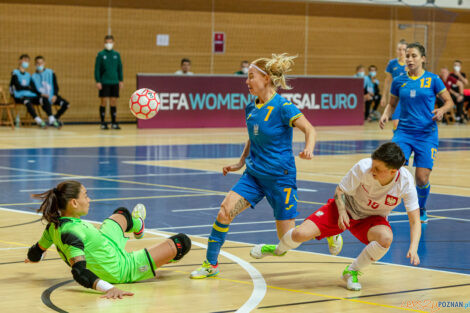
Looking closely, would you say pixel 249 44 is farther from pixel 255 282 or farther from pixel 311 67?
pixel 255 282

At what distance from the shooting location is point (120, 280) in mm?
7117

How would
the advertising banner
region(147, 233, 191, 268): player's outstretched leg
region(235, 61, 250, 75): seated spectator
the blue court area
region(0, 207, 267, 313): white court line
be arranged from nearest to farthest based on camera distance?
region(0, 207, 267, 313): white court line < region(147, 233, 191, 268): player's outstretched leg < the blue court area < the advertising banner < region(235, 61, 250, 75): seated spectator

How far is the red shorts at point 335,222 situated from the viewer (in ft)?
24.0

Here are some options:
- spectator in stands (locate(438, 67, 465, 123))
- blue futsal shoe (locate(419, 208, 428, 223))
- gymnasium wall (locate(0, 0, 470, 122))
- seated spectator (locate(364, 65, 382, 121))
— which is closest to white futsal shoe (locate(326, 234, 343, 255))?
blue futsal shoe (locate(419, 208, 428, 223))

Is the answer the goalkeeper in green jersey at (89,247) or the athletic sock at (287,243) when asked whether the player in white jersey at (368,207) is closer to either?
the athletic sock at (287,243)

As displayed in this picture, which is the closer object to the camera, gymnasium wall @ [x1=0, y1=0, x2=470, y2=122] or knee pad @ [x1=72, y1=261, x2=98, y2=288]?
knee pad @ [x1=72, y1=261, x2=98, y2=288]

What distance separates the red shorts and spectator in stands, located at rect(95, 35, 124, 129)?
1906 cm

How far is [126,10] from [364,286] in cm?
2361

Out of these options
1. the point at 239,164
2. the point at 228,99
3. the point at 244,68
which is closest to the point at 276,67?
the point at 239,164

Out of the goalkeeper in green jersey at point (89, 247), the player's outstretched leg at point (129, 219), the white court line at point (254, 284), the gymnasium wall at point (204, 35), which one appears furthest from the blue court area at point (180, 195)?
the gymnasium wall at point (204, 35)

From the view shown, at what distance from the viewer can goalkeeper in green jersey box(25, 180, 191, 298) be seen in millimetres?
6723

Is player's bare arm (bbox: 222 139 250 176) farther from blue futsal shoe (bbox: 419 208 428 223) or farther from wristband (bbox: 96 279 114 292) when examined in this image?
blue futsal shoe (bbox: 419 208 428 223)

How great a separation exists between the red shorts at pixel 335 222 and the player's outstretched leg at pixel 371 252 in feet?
0.24

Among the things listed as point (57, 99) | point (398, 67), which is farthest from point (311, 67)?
point (398, 67)
